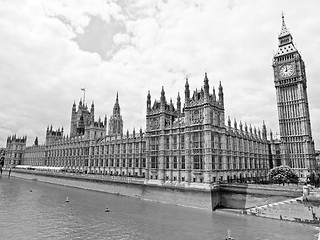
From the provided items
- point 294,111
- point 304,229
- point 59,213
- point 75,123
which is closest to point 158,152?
point 59,213

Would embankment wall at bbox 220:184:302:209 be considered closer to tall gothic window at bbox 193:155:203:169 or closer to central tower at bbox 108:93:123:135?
tall gothic window at bbox 193:155:203:169

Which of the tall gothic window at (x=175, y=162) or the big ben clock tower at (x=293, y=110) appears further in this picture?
the big ben clock tower at (x=293, y=110)

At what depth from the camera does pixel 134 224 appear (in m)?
43.1

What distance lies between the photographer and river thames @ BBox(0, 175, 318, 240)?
37188 millimetres

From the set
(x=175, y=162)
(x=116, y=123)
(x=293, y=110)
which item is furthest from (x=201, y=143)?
(x=116, y=123)

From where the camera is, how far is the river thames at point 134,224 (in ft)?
122

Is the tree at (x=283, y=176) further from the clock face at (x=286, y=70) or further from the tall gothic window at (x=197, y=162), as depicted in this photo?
the clock face at (x=286, y=70)

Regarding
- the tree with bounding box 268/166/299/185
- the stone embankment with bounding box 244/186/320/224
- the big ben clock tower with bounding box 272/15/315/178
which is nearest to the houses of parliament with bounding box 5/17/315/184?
the big ben clock tower with bounding box 272/15/315/178

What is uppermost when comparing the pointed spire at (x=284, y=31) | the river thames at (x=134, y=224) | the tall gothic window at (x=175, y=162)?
the pointed spire at (x=284, y=31)

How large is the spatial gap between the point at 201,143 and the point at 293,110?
57825 mm

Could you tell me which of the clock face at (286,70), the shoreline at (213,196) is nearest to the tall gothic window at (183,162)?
the shoreline at (213,196)

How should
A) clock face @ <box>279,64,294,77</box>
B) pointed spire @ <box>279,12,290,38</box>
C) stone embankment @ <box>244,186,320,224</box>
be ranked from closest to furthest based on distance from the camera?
stone embankment @ <box>244,186,320,224</box>
clock face @ <box>279,64,294,77</box>
pointed spire @ <box>279,12,290,38</box>

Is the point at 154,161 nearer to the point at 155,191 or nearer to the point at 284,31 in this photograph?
the point at 155,191

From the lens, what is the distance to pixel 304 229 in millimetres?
40625
